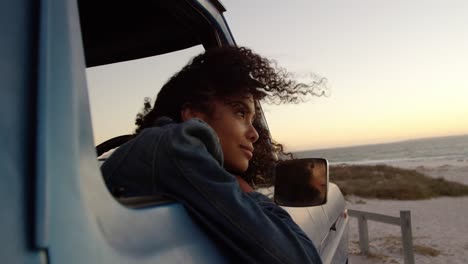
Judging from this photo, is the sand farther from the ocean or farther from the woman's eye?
the ocean

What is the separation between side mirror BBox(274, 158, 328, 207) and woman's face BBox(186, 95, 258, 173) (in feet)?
0.55

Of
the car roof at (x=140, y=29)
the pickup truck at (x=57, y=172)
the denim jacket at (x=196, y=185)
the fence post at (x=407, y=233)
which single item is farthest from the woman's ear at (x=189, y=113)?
the fence post at (x=407, y=233)

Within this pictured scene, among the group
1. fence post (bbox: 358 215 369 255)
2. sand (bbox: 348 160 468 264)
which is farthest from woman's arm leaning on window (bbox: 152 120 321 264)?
sand (bbox: 348 160 468 264)

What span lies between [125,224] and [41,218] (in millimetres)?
212

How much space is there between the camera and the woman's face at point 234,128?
177 cm

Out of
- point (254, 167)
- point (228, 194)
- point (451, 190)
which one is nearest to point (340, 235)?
point (254, 167)

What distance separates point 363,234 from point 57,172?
948 cm

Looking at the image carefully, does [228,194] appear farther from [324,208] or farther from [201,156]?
[324,208]

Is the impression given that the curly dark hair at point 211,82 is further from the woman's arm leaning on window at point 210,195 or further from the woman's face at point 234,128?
the woman's arm leaning on window at point 210,195

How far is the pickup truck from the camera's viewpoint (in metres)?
0.55

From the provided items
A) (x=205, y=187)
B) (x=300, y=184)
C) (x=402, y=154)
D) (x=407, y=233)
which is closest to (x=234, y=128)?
(x=300, y=184)

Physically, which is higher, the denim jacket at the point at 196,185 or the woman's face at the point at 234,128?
the woman's face at the point at 234,128

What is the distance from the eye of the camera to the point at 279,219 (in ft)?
3.80

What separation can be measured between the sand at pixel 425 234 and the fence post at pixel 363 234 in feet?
0.70
